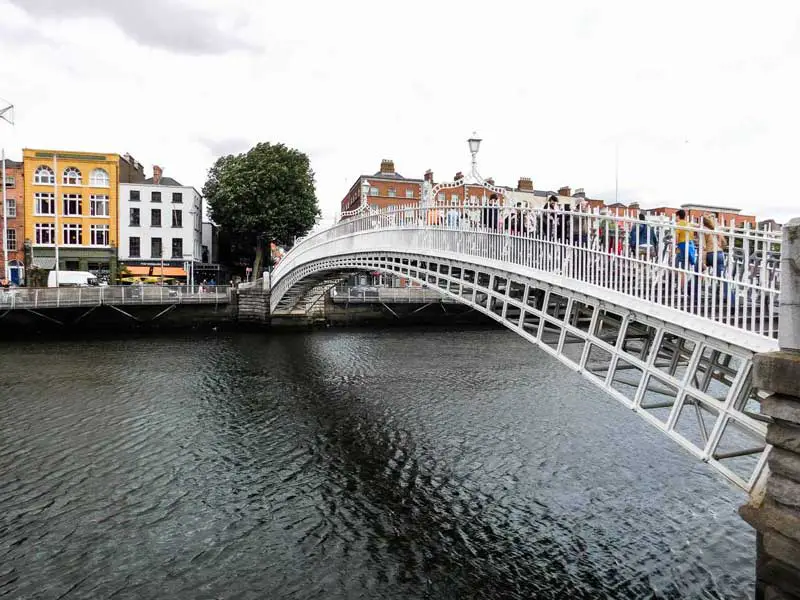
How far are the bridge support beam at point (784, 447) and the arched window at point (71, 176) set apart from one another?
48.7 m

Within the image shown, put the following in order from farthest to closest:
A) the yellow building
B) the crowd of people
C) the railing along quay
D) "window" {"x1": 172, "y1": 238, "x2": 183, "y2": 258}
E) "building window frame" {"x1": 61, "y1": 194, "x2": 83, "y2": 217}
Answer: "window" {"x1": 172, "y1": 238, "x2": 183, "y2": 258} → "building window frame" {"x1": 61, "y1": 194, "x2": 83, "y2": 217} → the yellow building → the railing along quay → the crowd of people

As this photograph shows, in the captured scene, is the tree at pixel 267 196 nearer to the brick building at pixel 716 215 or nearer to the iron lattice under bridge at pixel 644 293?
the iron lattice under bridge at pixel 644 293

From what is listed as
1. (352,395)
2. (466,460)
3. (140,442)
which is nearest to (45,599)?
(140,442)

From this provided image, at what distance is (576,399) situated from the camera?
16781 mm

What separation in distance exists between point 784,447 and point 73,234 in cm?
4857

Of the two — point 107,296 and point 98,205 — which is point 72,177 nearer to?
point 98,205

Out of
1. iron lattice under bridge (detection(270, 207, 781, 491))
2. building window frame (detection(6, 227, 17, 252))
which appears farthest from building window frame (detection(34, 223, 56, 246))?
iron lattice under bridge (detection(270, 207, 781, 491))

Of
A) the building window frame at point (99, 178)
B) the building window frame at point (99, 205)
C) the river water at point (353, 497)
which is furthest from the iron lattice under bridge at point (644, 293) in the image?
the building window frame at point (99, 178)

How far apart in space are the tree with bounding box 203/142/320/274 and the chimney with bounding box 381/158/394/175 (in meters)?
17.0

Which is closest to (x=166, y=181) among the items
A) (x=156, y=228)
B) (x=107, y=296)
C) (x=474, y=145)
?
(x=156, y=228)

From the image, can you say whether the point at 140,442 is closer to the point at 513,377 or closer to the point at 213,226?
the point at 513,377

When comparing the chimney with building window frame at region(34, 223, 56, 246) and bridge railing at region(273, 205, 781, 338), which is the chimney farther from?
bridge railing at region(273, 205, 781, 338)

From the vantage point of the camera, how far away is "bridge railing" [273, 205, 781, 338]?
6145 mm

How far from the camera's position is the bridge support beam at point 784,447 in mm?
4762
